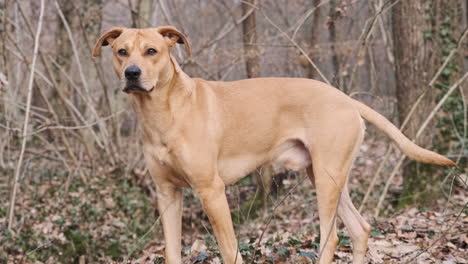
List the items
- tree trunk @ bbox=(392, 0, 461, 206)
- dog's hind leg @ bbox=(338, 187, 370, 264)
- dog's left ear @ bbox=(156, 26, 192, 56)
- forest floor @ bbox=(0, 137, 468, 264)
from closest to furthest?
1. dog's left ear @ bbox=(156, 26, 192, 56)
2. dog's hind leg @ bbox=(338, 187, 370, 264)
3. forest floor @ bbox=(0, 137, 468, 264)
4. tree trunk @ bbox=(392, 0, 461, 206)

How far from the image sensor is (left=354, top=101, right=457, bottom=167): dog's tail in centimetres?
450

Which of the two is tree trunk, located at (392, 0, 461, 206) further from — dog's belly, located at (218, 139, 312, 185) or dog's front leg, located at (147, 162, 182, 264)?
dog's front leg, located at (147, 162, 182, 264)

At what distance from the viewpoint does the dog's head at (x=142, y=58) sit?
14.1ft

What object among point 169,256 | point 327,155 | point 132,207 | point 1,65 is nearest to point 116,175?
point 132,207

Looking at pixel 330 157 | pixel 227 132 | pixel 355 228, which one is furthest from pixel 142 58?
pixel 355 228

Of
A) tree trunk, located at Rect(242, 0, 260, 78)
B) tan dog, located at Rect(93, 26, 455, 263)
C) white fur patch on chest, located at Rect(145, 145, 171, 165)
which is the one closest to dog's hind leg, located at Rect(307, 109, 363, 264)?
tan dog, located at Rect(93, 26, 455, 263)

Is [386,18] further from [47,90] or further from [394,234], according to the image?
[47,90]

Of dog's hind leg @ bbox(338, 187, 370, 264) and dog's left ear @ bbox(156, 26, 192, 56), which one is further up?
dog's left ear @ bbox(156, 26, 192, 56)

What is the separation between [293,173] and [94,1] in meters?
4.87

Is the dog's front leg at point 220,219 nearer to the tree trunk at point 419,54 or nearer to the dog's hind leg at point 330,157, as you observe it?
the dog's hind leg at point 330,157

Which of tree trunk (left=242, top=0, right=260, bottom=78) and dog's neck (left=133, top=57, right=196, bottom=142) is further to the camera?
tree trunk (left=242, top=0, right=260, bottom=78)

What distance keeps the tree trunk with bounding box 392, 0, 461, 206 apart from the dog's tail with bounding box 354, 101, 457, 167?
118 inches

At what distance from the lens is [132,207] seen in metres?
A: 8.78

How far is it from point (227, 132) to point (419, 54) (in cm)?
409
